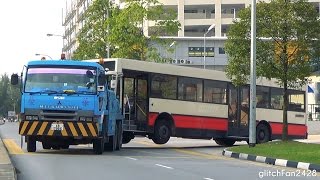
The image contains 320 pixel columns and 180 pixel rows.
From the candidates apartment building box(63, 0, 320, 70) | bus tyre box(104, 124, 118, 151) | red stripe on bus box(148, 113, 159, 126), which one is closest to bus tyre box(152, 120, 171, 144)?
red stripe on bus box(148, 113, 159, 126)

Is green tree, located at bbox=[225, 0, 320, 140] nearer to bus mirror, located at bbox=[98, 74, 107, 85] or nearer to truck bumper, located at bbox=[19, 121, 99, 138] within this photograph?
bus mirror, located at bbox=[98, 74, 107, 85]

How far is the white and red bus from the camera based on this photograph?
2536 centimetres

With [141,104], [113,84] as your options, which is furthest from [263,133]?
[113,84]

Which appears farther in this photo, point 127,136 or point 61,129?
point 127,136

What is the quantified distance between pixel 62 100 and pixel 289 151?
8.76 m

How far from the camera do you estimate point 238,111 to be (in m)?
29.7

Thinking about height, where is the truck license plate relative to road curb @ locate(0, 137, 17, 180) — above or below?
above

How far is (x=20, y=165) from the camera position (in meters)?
16.1

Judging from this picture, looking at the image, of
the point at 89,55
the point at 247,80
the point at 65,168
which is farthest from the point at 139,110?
the point at 89,55

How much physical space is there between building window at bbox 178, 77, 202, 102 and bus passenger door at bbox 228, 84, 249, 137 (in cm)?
219

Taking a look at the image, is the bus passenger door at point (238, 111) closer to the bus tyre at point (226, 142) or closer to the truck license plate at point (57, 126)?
the bus tyre at point (226, 142)

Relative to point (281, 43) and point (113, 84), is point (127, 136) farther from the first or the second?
point (281, 43)

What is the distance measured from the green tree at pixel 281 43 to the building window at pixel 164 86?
102 inches

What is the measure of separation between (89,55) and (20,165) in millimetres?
31666
